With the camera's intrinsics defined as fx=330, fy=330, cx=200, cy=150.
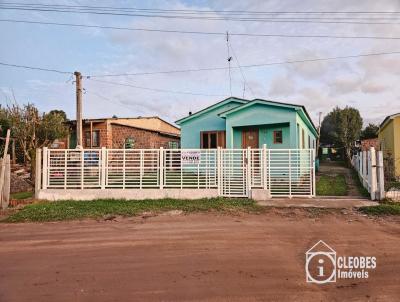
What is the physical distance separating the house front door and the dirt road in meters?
8.12

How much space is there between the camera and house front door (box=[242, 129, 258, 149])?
16.6 m

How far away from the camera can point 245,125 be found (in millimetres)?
16391

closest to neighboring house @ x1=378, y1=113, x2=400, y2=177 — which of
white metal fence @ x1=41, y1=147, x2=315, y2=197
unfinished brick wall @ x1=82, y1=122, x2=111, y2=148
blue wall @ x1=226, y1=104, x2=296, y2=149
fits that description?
blue wall @ x1=226, y1=104, x2=296, y2=149

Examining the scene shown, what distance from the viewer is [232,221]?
8.39m

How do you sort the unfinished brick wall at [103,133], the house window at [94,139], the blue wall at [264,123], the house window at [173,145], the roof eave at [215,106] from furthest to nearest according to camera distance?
the house window at [173,145], the house window at [94,139], the unfinished brick wall at [103,133], the roof eave at [215,106], the blue wall at [264,123]

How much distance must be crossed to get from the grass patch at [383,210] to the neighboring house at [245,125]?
6.63m

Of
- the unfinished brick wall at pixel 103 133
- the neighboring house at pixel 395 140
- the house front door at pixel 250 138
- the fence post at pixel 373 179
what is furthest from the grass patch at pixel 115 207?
the unfinished brick wall at pixel 103 133

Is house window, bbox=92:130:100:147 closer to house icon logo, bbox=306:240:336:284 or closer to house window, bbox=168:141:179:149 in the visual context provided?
house window, bbox=168:141:179:149

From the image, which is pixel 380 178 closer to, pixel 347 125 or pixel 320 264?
pixel 320 264

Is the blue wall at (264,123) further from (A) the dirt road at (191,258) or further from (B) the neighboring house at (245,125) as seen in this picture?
(A) the dirt road at (191,258)

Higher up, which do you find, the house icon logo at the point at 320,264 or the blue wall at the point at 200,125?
the blue wall at the point at 200,125

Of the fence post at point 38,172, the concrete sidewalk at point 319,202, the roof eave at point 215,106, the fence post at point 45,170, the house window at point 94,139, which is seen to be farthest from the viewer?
the house window at point 94,139

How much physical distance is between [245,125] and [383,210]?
27.9 ft

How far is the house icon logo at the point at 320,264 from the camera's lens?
4.52 metres
